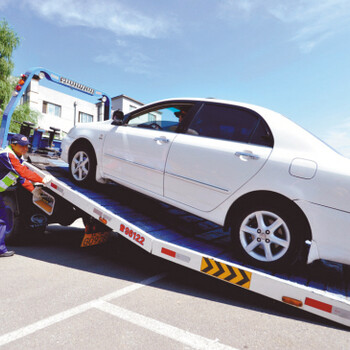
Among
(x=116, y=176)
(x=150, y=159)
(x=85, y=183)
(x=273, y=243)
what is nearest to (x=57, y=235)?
(x=85, y=183)

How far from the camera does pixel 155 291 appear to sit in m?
3.04

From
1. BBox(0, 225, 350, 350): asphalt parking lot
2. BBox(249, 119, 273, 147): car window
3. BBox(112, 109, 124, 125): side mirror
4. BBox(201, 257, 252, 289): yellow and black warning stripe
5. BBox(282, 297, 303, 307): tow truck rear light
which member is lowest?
BBox(0, 225, 350, 350): asphalt parking lot

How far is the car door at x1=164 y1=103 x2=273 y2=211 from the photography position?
9.48ft

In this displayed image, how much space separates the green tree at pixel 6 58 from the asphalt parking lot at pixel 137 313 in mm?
17020

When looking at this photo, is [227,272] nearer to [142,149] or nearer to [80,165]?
[142,149]

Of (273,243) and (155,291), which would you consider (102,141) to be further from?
(273,243)

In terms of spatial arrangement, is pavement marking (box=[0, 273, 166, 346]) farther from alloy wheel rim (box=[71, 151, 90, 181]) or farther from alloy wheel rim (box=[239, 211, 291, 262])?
alloy wheel rim (box=[71, 151, 90, 181])

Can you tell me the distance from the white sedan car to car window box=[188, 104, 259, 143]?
11 millimetres

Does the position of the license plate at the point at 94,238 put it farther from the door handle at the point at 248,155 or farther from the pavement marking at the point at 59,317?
the door handle at the point at 248,155

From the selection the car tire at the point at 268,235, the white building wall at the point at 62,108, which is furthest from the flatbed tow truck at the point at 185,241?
the white building wall at the point at 62,108

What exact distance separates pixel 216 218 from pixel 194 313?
0.94 meters

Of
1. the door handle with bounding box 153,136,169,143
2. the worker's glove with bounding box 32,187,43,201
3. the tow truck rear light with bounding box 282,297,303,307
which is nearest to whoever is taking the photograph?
the tow truck rear light with bounding box 282,297,303,307

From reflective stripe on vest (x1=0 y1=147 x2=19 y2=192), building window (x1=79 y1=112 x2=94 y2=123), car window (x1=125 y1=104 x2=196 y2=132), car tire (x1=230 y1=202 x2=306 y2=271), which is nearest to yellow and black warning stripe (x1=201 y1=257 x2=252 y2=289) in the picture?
car tire (x1=230 y1=202 x2=306 y2=271)

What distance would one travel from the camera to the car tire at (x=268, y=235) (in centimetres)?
263
